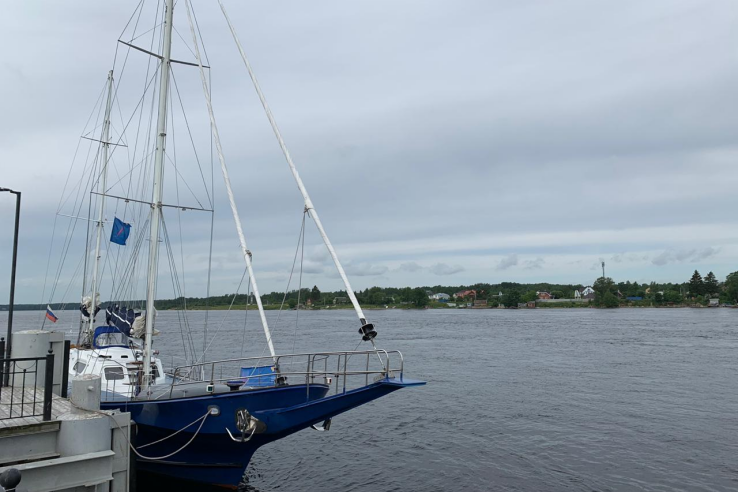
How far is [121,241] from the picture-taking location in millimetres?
25297

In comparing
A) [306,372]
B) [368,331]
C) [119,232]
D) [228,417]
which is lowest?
[228,417]

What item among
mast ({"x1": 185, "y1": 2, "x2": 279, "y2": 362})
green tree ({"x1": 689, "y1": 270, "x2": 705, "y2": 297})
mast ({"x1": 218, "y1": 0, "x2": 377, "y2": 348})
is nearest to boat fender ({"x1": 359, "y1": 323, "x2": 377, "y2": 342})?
mast ({"x1": 218, "y1": 0, "x2": 377, "y2": 348})

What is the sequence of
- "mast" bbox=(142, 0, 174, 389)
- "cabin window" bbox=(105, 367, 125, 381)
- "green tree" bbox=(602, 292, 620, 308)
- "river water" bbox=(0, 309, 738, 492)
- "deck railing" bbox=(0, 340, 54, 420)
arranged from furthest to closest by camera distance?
"green tree" bbox=(602, 292, 620, 308) → "cabin window" bbox=(105, 367, 125, 381) → "river water" bbox=(0, 309, 738, 492) → "mast" bbox=(142, 0, 174, 389) → "deck railing" bbox=(0, 340, 54, 420)

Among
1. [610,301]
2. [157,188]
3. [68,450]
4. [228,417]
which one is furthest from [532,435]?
[610,301]

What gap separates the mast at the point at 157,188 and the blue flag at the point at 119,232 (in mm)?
8913

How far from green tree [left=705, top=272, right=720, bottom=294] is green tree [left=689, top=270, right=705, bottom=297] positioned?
151cm

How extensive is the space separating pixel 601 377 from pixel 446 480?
76.6 ft

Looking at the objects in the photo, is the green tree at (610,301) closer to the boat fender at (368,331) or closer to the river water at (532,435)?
the river water at (532,435)

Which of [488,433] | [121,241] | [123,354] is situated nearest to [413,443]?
[488,433]

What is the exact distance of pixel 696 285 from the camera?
638ft

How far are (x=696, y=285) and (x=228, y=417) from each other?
712 ft

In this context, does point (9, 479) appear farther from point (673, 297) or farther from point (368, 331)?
point (673, 297)

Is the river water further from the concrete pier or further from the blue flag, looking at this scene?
the blue flag

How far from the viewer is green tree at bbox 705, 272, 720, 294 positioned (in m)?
193
